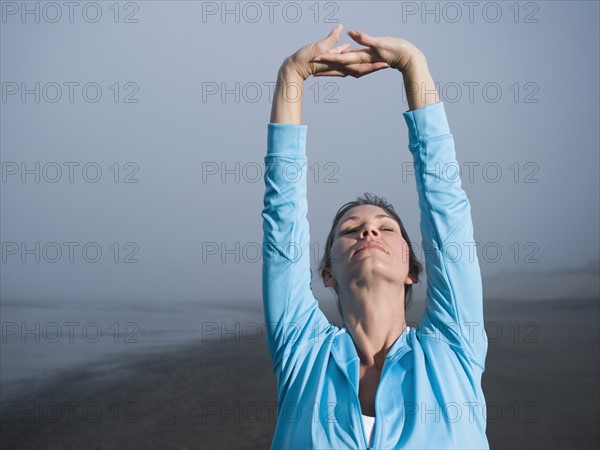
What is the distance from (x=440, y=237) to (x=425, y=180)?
162 mm

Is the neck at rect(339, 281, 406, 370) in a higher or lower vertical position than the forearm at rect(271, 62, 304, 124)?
lower

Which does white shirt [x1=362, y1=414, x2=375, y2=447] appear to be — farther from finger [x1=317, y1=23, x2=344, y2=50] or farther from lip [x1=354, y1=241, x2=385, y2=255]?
finger [x1=317, y1=23, x2=344, y2=50]

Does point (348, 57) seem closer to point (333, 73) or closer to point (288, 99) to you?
point (333, 73)

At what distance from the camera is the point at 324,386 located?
5.55 feet

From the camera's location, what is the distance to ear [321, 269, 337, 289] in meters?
1.97

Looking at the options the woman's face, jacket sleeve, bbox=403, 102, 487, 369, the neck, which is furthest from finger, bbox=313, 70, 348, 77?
the neck

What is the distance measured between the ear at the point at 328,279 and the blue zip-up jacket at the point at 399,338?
0.10 meters

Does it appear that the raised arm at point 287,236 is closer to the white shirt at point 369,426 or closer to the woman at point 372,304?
the woman at point 372,304

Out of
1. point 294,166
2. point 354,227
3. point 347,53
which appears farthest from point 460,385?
point 347,53

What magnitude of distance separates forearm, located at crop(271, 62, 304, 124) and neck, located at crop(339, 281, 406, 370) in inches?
20.6

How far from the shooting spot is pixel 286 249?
6.00 ft

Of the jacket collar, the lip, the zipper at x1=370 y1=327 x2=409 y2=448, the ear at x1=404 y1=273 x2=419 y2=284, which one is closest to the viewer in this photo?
the zipper at x1=370 y1=327 x2=409 y2=448

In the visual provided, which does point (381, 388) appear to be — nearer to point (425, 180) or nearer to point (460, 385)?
point (460, 385)

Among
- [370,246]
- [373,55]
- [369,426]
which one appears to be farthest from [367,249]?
[373,55]
